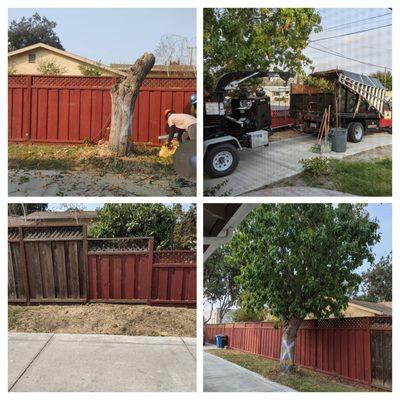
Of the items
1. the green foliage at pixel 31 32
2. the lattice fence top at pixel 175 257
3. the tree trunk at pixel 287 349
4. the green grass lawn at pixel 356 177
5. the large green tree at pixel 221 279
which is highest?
the green foliage at pixel 31 32

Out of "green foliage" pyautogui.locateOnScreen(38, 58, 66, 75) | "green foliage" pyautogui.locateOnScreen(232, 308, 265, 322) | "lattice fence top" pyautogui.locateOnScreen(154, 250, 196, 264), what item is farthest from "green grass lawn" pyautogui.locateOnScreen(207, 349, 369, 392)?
"green foliage" pyautogui.locateOnScreen(38, 58, 66, 75)

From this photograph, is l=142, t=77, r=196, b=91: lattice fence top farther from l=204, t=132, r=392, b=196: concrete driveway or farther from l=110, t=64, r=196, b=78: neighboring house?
l=204, t=132, r=392, b=196: concrete driveway

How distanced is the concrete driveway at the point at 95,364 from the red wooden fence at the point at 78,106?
2025mm

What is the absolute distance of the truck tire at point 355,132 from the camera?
5355 millimetres

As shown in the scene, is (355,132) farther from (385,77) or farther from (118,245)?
(118,245)

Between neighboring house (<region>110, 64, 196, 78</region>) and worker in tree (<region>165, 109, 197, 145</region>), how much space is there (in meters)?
0.37

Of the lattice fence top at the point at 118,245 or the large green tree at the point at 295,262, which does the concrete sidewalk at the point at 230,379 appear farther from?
the lattice fence top at the point at 118,245

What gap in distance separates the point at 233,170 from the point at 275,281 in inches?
59.2

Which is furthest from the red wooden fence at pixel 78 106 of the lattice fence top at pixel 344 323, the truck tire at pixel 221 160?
the lattice fence top at pixel 344 323

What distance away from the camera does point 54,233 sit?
220 inches

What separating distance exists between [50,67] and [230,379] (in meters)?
3.69

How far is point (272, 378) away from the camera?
550cm

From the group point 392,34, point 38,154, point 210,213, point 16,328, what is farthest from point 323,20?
point 16,328

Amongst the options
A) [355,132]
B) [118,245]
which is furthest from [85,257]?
[355,132]
